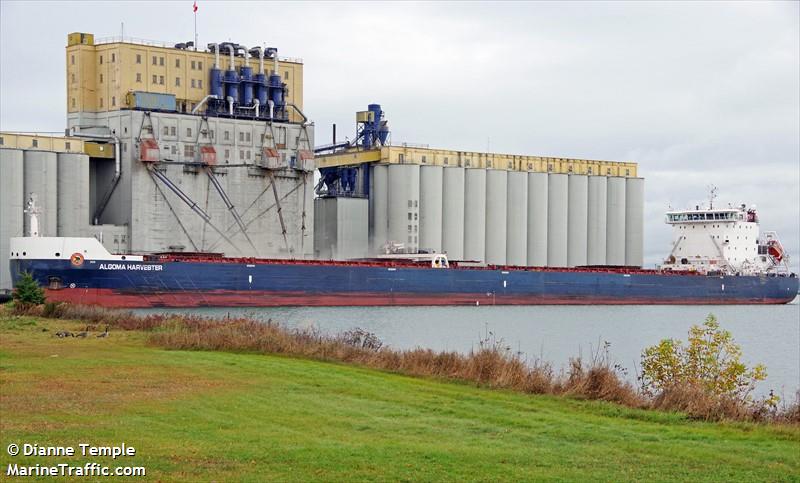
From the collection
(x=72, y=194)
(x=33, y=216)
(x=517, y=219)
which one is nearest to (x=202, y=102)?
(x=72, y=194)

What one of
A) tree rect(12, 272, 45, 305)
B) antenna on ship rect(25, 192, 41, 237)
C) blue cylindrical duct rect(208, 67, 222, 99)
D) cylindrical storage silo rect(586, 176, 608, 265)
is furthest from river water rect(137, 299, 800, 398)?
blue cylindrical duct rect(208, 67, 222, 99)

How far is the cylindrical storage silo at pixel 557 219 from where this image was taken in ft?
255

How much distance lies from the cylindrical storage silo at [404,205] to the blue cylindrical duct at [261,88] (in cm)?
994

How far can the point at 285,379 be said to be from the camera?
1761 cm

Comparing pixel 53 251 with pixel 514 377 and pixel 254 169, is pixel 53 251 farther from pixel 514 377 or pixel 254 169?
pixel 514 377

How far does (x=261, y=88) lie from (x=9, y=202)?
51.7 ft

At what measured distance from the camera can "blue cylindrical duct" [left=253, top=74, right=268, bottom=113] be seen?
63.6 metres

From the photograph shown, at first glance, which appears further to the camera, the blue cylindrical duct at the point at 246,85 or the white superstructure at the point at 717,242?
the white superstructure at the point at 717,242

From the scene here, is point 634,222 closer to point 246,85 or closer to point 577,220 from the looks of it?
point 577,220

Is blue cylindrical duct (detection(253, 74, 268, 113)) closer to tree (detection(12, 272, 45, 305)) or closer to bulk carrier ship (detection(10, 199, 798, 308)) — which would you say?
bulk carrier ship (detection(10, 199, 798, 308))

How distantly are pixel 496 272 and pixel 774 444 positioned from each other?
171ft

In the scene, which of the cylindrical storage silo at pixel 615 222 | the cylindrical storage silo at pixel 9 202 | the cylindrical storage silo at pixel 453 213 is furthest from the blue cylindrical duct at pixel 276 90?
the cylindrical storage silo at pixel 615 222

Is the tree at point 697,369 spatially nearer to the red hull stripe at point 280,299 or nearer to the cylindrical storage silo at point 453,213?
the red hull stripe at point 280,299

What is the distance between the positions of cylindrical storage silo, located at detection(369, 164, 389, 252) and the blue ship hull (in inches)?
209
